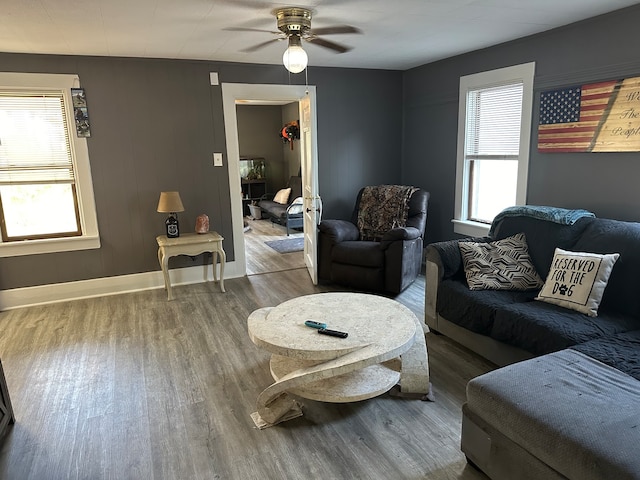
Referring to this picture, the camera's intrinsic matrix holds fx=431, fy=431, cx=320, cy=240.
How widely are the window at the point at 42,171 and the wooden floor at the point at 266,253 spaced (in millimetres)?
1842

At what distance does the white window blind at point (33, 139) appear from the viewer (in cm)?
382

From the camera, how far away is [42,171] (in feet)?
13.1

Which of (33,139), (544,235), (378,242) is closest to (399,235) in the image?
(378,242)

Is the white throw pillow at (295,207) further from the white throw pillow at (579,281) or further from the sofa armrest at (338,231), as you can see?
the white throw pillow at (579,281)

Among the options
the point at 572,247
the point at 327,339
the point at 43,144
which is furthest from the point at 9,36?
the point at 572,247

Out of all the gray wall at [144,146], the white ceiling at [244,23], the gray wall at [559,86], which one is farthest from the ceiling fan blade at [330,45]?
the gray wall at [559,86]

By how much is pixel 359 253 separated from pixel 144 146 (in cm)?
235

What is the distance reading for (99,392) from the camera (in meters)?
2.60

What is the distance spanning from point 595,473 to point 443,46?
137 inches

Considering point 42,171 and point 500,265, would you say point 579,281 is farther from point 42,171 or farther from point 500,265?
point 42,171

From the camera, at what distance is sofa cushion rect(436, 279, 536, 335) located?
266cm

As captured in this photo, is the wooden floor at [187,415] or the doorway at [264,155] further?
the doorway at [264,155]

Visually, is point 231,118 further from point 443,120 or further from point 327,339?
point 327,339

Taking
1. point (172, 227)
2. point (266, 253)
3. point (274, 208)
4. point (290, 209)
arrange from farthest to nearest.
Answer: point (274, 208)
point (290, 209)
point (266, 253)
point (172, 227)
